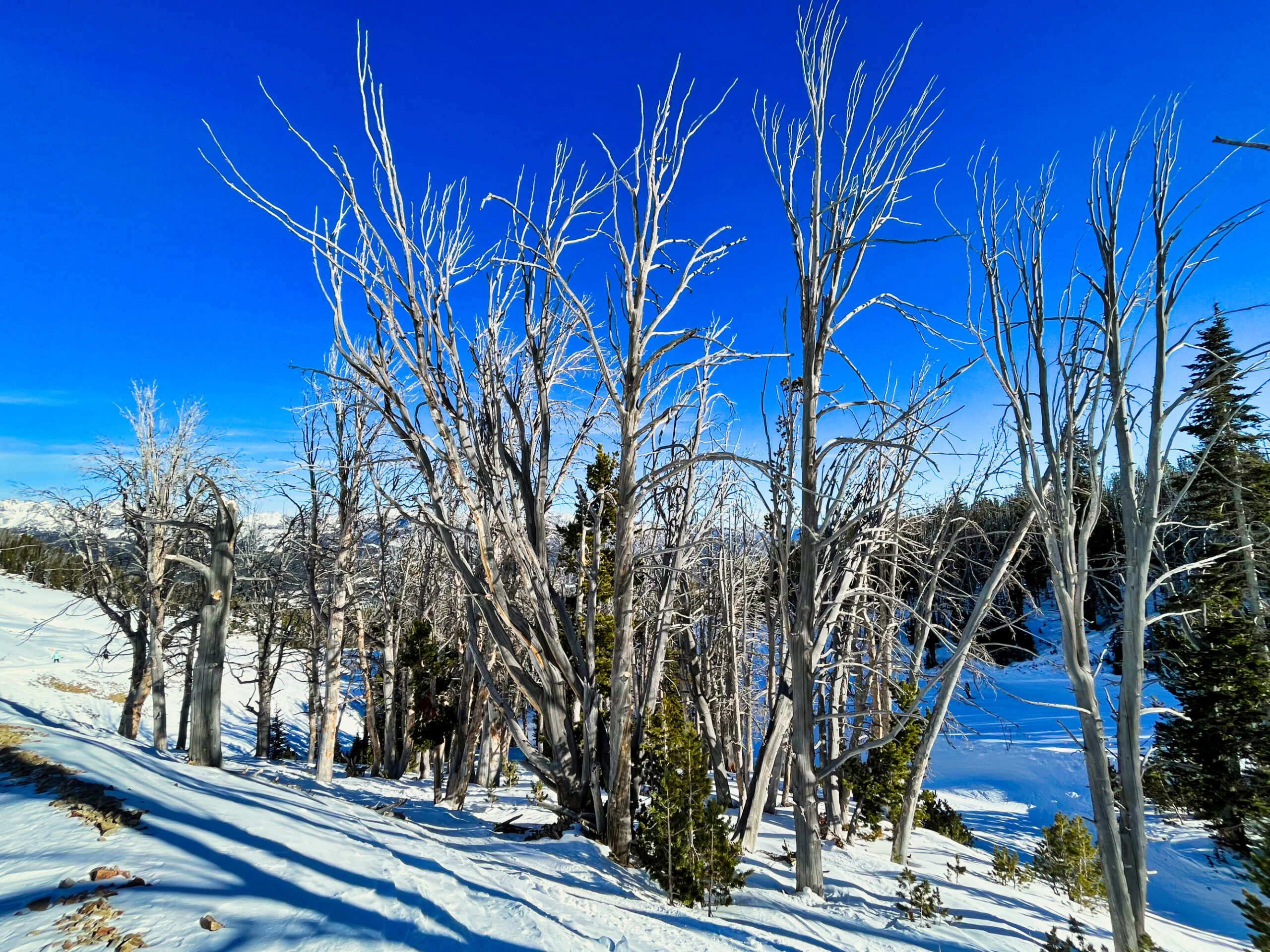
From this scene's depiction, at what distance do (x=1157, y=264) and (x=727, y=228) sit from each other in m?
3.90

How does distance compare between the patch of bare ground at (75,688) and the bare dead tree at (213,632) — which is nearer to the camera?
the bare dead tree at (213,632)

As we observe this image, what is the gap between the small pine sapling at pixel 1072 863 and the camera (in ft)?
28.0

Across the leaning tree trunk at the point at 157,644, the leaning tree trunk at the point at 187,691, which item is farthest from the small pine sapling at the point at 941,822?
the leaning tree trunk at the point at 187,691

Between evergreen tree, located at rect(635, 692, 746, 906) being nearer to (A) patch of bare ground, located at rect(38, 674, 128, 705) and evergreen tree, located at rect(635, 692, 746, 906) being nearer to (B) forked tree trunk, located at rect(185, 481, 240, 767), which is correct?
(B) forked tree trunk, located at rect(185, 481, 240, 767)

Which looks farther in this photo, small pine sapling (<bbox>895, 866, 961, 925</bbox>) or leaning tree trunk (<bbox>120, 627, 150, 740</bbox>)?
leaning tree trunk (<bbox>120, 627, 150, 740</bbox>)

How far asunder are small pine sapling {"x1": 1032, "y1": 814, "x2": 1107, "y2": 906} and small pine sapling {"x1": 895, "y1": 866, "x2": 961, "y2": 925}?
370 centimetres

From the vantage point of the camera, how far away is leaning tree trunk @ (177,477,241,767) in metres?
7.95

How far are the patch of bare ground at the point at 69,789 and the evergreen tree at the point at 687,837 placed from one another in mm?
4455

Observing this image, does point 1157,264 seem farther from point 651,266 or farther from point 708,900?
point 708,900

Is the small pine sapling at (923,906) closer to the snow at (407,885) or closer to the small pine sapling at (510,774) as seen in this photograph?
the snow at (407,885)

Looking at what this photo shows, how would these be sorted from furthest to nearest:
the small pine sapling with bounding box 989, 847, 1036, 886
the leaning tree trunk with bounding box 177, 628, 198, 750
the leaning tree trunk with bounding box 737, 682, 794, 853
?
the leaning tree trunk with bounding box 177, 628, 198, 750 < the small pine sapling with bounding box 989, 847, 1036, 886 < the leaning tree trunk with bounding box 737, 682, 794, 853

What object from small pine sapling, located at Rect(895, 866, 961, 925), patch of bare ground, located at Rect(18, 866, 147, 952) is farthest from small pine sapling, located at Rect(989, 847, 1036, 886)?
patch of bare ground, located at Rect(18, 866, 147, 952)

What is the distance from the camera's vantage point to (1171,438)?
15.1ft

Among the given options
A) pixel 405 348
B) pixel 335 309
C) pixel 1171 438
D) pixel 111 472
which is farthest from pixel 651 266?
pixel 111 472
